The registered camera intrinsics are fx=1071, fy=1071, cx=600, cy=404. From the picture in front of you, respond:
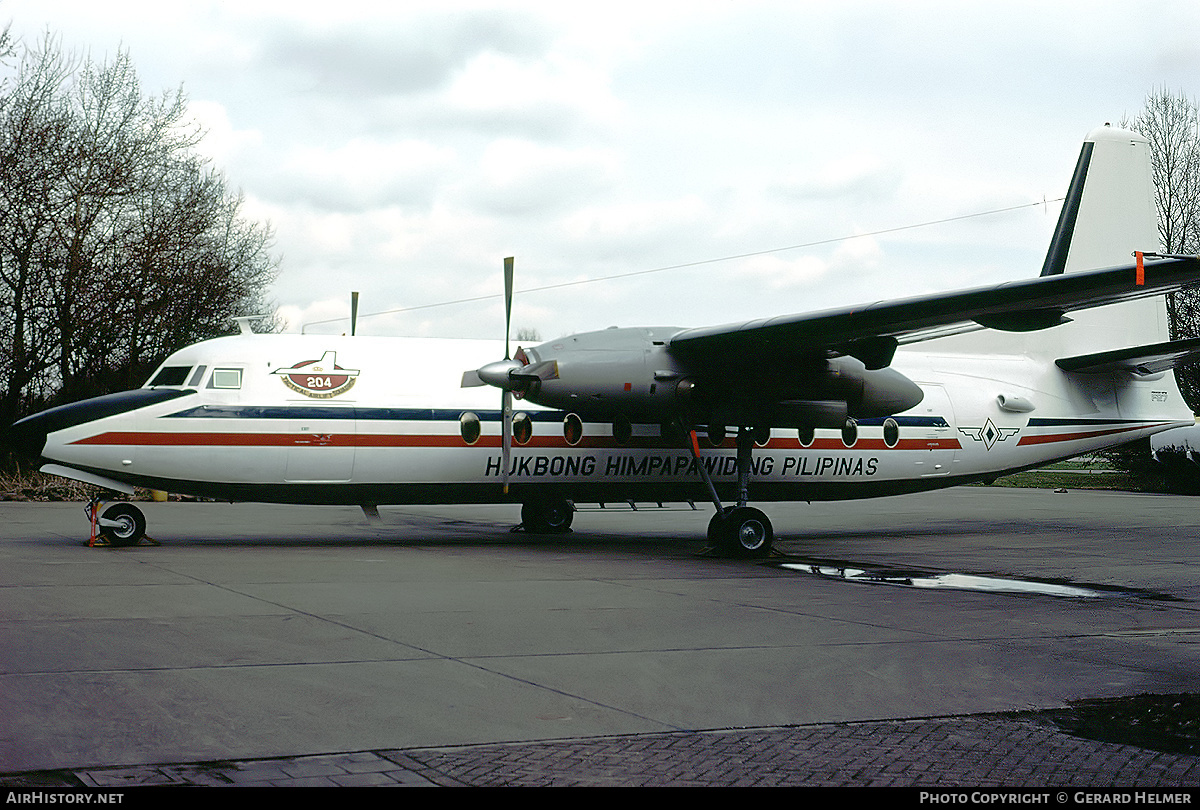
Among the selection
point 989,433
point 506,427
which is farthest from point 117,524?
point 989,433

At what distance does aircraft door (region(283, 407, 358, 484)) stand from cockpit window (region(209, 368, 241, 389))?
1101 mm

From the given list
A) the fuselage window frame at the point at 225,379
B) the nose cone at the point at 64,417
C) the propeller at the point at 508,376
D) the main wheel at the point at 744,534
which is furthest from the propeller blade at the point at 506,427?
the nose cone at the point at 64,417

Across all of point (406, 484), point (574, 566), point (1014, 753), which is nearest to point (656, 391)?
point (574, 566)

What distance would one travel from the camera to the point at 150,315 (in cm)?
3381

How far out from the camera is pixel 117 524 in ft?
50.1

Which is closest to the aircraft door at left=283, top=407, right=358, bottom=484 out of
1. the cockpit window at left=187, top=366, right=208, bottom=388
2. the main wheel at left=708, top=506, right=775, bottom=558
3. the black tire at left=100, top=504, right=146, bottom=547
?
the cockpit window at left=187, top=366, right=208, bottom=388

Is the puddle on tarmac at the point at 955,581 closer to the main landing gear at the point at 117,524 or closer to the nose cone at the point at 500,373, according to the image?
the nose cone at the point at 500,373

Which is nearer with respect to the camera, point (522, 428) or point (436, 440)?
point (436, 440)

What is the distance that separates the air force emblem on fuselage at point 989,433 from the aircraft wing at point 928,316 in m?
4.42

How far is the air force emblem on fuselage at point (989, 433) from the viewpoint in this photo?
63.1ft

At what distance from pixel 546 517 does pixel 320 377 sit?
5.25m

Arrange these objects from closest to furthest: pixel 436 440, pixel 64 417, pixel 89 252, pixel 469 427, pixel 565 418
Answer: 1. pixel 64 417
2. pixel 436 440
3. pixel 469 427
4. pixel 565 418
5. pixel 89 252

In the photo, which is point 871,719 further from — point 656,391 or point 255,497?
point 255,497

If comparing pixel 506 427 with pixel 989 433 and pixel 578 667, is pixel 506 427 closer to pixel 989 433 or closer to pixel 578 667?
pixel 578 667
